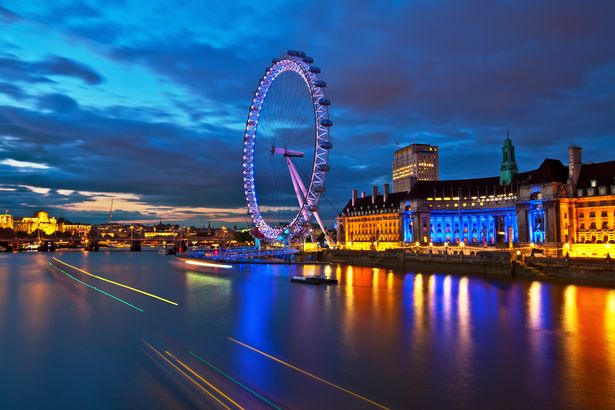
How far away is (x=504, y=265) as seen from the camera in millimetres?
52156

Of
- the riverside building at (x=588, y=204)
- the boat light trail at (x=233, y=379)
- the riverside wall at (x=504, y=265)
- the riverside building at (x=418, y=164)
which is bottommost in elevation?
the boat light trail at (x=233, y=379)

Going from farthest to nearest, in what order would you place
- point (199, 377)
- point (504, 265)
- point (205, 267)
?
point (205, 267)
point (504, 265)
point (199, 377)

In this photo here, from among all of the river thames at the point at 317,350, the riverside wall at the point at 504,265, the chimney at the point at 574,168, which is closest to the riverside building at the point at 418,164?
the chimney at the point at 574,168

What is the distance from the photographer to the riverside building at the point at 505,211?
216 ft

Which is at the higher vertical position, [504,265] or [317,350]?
[504,265]

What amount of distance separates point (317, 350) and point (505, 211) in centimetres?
8061

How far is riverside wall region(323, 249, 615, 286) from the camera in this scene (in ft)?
142

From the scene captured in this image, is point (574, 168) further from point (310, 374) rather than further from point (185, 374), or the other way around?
point (185, 374)

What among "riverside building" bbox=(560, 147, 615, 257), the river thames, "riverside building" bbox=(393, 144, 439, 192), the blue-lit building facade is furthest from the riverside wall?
"riverside building" bbox=(393, 144, 439, 192)

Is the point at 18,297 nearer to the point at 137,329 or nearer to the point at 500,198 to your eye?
the point at 137,329

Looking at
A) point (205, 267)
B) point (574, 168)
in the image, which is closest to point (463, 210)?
point (574, 168)

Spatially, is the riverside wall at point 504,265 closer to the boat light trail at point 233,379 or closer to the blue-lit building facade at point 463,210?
the blue-lit building facade at point 463,210

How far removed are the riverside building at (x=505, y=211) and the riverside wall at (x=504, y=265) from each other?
6681 millimetres

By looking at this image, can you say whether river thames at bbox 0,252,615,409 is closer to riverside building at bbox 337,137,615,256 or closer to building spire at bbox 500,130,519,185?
riverside building at bbox 337,137,615,256
